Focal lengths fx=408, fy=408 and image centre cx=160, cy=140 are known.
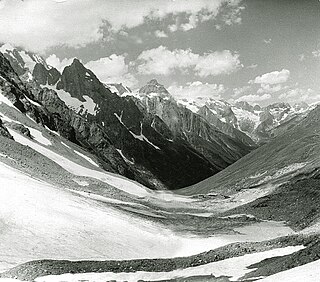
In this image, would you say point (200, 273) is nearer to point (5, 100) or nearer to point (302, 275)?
point (302, 275)

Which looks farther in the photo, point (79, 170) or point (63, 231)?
point (79, 170)

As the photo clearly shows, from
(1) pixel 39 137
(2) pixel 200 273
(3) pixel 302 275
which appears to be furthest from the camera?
(1) pixel 39 137

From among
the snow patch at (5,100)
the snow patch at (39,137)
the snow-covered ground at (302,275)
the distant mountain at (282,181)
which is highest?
the snow patch at (5,100)

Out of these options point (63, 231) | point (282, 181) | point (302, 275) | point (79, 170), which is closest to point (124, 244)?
point (63, 231)

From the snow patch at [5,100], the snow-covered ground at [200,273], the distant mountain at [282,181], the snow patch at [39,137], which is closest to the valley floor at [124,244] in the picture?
the snow-covered ground at [200,273]

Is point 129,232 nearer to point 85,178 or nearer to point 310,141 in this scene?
point 85,178

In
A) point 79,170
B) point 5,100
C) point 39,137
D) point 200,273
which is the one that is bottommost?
point 79,170

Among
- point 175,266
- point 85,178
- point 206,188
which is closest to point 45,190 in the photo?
point 175,266

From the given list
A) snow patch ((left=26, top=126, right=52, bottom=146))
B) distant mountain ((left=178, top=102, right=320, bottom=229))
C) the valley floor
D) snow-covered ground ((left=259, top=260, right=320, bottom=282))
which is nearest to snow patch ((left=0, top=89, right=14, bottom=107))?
snow patch ((left=26, top=126, right=52, bottom=146))

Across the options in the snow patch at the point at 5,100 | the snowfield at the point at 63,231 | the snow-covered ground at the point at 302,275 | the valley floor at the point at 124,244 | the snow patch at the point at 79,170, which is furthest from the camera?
the snow patch at the point at 5,100

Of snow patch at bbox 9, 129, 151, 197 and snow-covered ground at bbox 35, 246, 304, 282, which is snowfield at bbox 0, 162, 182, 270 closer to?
snow-covered ground at bbox 35, 246, 304, 282

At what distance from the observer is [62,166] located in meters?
96.5

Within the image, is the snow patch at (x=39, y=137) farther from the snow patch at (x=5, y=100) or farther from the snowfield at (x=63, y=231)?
the snowfield at (x=63, y=231)

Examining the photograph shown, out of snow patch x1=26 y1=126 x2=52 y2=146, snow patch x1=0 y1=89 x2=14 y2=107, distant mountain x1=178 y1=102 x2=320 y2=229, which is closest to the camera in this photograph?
distant mountain x1=178 y1=102 x2=320 y2=229
